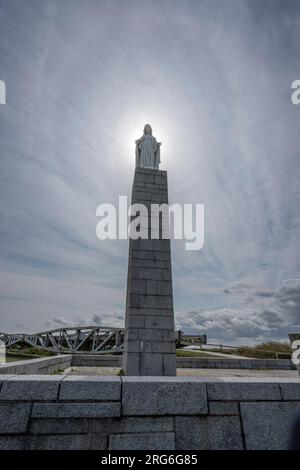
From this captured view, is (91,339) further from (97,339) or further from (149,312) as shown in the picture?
(149,312)

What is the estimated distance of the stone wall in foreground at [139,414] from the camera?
275cm

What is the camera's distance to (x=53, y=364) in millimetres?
9297

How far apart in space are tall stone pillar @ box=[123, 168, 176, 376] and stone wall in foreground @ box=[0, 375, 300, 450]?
18.1 feet

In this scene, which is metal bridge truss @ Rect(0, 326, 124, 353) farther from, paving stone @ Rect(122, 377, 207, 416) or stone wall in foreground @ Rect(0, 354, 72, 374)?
paving stone @ Rect(122, 377, 207, 416)

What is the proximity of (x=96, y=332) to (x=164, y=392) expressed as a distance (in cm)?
2410

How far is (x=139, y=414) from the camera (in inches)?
114

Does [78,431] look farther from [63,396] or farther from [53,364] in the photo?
[53,364]

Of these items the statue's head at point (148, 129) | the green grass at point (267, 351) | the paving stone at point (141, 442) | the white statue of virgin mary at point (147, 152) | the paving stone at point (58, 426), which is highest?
the statue's head at point (148, 129)

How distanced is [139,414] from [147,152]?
37.9ft

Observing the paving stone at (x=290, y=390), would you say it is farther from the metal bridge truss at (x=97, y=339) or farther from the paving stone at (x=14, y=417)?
the metal bridge truss at (x=97, y=339)

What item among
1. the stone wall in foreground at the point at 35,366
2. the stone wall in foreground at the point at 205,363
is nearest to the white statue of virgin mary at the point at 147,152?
the stone wall in foreground at the point at 35,366

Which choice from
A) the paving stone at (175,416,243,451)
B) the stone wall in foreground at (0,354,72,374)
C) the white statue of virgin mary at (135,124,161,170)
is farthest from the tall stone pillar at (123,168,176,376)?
the paving stone at (175,416,243,451)

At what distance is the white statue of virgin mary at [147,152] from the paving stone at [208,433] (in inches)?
424
